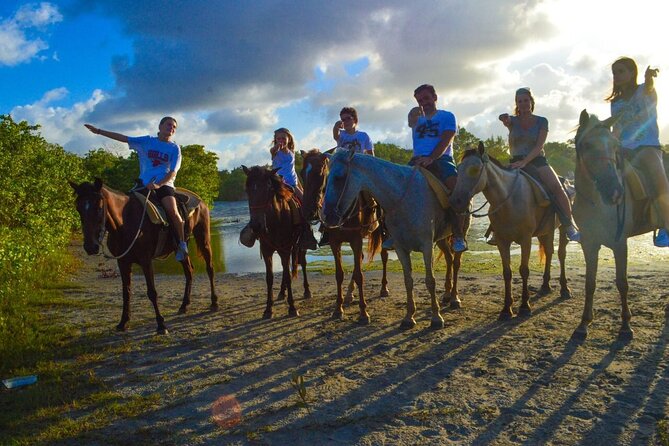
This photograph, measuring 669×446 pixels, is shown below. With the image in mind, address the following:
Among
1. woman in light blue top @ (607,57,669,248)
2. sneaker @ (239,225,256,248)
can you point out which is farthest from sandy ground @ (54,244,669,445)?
woman in light blue top @ (607,57,669,248)

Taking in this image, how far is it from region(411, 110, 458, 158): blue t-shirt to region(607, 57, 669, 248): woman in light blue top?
6.96 feet

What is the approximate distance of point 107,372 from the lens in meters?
5.18

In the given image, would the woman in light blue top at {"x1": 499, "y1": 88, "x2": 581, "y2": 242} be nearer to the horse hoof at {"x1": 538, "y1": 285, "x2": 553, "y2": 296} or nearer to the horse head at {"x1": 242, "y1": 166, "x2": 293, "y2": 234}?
the horse hoof at {"x1": 538, "y1": 285, "x2": 553, "y2": 296}

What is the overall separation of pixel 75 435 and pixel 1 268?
6.84 meters

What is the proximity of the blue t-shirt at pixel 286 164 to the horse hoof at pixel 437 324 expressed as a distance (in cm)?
407

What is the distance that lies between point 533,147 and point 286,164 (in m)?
4.49

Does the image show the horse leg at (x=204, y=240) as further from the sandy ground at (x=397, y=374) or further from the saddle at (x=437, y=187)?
the saddle at (x=437, y=187)

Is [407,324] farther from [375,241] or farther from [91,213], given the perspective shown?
[91,213]

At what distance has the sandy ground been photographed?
138 inches

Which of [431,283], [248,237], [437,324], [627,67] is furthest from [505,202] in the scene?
[248,237]

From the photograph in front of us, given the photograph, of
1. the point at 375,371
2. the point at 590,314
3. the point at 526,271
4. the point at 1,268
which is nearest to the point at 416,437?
the point at 375,371

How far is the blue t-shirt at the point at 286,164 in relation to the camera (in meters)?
8.84

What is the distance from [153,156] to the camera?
24.4 ft

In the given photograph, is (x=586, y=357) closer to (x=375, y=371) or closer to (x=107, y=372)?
(x=375, y=371)
